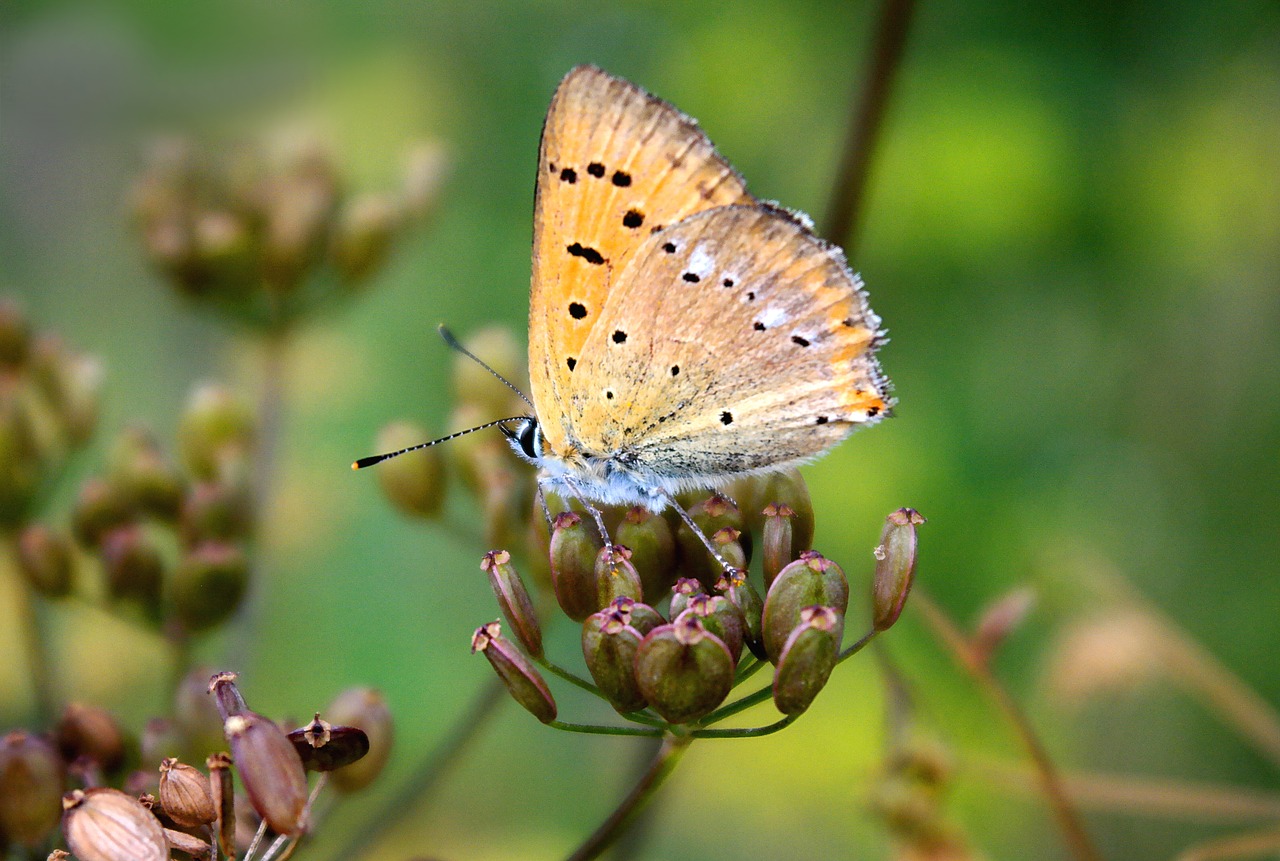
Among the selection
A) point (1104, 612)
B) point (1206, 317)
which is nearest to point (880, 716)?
point (1104, 612)

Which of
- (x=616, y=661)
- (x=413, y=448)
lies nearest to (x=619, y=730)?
(x=616, y=661)

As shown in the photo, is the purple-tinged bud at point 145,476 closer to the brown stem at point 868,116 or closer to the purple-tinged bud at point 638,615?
the purple-tinged bud at point 638,615

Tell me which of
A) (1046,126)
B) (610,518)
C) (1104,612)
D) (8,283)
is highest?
(1046,126)

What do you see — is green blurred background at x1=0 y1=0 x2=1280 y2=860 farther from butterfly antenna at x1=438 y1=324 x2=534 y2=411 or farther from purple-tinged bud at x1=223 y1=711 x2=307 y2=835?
purple-tinged bud at x1=223 y1=711 x2=307 y2=835

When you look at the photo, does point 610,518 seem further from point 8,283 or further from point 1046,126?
point 8,283

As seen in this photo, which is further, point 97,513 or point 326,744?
point 97,513

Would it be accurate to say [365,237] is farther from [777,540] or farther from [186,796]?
[186,796]

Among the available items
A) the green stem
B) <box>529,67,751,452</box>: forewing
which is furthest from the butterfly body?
the green stem
